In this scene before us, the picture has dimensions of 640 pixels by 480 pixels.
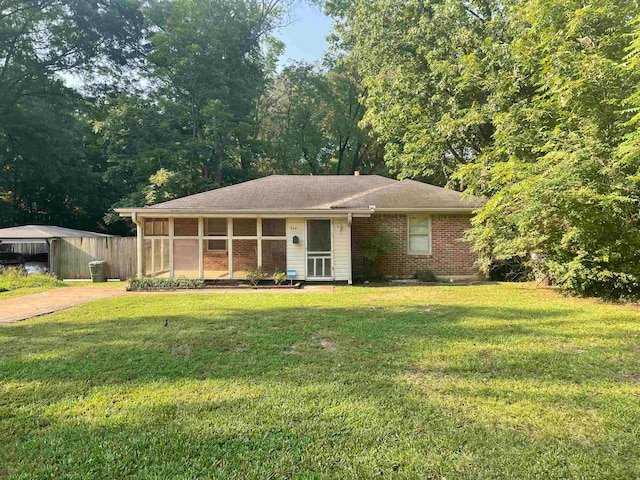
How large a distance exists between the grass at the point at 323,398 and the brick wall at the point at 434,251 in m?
6.01

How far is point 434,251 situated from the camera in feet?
40.6

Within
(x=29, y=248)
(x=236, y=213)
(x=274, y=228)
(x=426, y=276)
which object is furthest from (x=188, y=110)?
(x=426, y=276)

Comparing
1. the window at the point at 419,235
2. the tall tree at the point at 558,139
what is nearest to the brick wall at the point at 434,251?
the window at the point at 419,235

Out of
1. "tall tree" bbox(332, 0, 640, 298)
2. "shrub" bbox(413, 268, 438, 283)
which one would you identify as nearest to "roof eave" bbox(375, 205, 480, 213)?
"tall tree" bbox(332, 0, 640, 298)

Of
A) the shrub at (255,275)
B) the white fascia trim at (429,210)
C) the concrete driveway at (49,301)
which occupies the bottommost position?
the concrete driveway at (49,301)

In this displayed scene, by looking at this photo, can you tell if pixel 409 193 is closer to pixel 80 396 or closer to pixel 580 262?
pixel 580 262

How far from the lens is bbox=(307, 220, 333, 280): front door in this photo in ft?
38.2

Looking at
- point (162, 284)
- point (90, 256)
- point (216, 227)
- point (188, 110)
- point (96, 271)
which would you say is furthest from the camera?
point (188, 110)

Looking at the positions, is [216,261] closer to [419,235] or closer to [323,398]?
[419,235]

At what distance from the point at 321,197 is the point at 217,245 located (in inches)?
162

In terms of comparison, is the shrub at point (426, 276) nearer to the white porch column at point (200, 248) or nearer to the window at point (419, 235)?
the window at point (419, 235)

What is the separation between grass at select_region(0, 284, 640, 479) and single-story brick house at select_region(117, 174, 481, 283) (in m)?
5.23

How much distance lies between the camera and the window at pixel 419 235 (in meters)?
12.4

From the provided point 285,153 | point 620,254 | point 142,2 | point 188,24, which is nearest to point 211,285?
point 620,254
